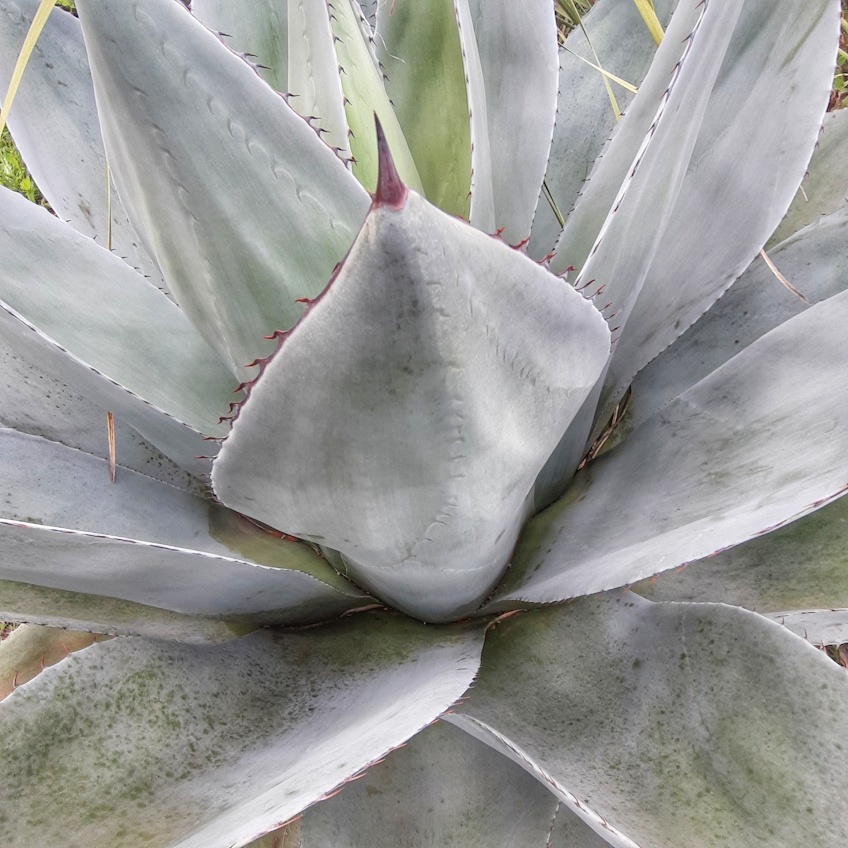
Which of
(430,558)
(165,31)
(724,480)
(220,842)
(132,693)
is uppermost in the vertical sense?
(165,31)

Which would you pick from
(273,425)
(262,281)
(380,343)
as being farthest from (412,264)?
(262,281)

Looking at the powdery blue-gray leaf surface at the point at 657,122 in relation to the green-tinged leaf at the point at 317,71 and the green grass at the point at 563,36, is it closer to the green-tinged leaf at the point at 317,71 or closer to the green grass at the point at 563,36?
the green-tinged leaf at the point at 317,71

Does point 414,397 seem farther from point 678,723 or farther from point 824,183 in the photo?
point 824,183

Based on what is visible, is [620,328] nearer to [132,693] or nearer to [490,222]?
[490,222]

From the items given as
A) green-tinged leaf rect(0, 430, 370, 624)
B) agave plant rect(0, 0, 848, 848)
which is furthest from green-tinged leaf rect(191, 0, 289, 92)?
green-tinged leaf rect(0, 430, 370, 624)

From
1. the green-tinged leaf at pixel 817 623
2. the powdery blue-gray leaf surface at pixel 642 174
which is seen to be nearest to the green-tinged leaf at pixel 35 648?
the powdery blue-gray leaf surface at pixel 642 174
